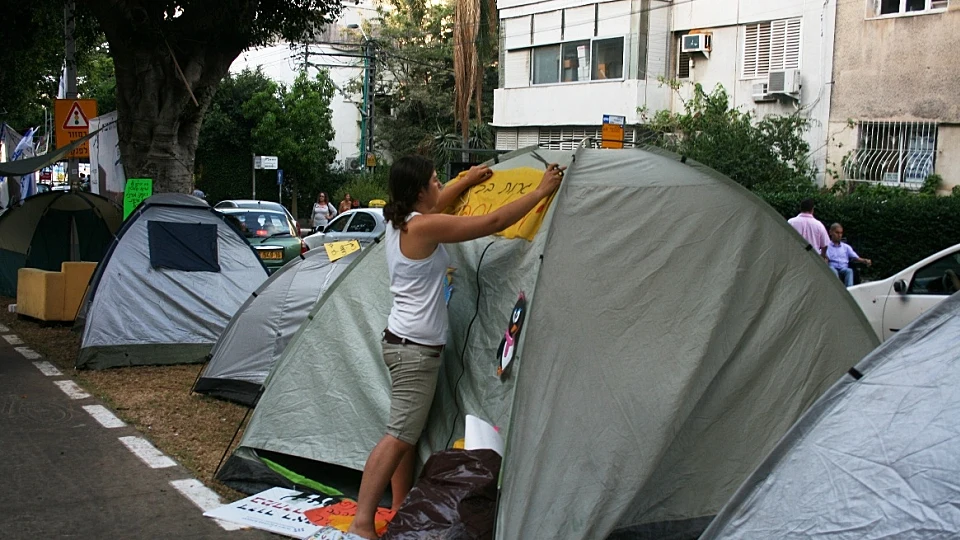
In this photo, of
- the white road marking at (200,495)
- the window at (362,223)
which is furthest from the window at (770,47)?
the white road marking at (200,495)

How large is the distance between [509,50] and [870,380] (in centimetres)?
2625

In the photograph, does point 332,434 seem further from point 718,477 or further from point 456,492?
point 718,477

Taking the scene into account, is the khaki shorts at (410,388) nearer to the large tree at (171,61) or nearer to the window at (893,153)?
the large tree at (171,61)

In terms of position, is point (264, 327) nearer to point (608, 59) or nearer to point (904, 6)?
point (904, 6)

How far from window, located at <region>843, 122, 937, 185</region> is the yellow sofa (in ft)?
49.2

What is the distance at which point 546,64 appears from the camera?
27.7 m

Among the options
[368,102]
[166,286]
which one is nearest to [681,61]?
[166,286]

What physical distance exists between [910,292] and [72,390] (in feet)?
27.6

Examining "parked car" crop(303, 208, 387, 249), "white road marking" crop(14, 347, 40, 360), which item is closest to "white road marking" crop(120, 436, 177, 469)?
"white road marking" crop(14, 347, 40, 360)

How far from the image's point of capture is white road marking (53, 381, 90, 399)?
27.3ft

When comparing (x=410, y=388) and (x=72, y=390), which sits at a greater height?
(x=410, y=388)

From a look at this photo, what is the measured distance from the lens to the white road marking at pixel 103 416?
7379mm

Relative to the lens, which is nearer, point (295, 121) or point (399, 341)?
point (399, 341)

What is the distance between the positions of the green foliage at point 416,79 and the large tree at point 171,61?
27.4m
